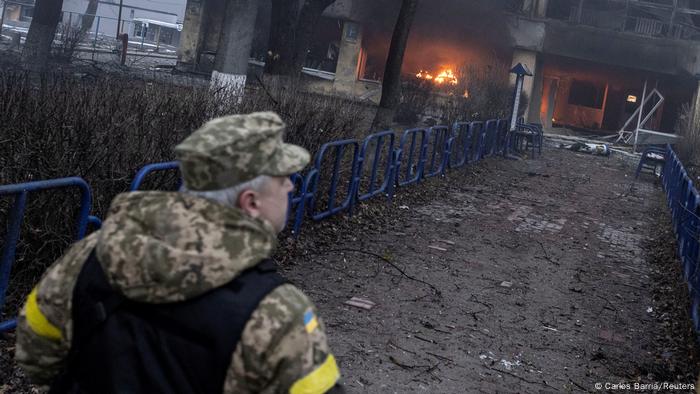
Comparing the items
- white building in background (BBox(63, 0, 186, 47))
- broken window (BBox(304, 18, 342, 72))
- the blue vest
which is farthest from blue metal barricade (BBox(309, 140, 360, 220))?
white building in background (BBox(63, 0, 186, 47))

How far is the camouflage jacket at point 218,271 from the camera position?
6.31 feet

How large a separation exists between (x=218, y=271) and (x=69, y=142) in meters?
4.59

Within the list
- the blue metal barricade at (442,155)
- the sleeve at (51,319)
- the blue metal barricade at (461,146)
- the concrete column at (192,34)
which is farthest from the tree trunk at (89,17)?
the sleeve at (51,319)

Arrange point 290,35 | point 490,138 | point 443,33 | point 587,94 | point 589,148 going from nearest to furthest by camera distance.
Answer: point 290,35 < point 490,138 < point 589,148 < point 443,33 < point 587,94

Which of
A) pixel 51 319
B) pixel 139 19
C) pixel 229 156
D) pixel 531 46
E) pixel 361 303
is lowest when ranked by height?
pixel 361 303

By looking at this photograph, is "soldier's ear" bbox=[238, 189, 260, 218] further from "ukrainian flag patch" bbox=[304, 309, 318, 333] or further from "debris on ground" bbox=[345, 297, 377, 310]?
"debris on ground" bbox=[345, 297, 377, 310]

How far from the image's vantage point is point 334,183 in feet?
31.7

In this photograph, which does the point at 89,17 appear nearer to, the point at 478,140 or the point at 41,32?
the point at 41,32

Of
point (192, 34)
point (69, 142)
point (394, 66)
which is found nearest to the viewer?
point (69, 142)

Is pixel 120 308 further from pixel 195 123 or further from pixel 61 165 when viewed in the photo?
pixel 195 123

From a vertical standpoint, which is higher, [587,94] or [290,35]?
[587,94]

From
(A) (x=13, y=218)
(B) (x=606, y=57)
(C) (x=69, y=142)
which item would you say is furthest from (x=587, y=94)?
(A) (x=13, y=218)

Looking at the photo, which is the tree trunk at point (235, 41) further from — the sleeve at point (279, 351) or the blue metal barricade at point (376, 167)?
the sleeve at point (279, 351)

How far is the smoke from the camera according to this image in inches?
1218
